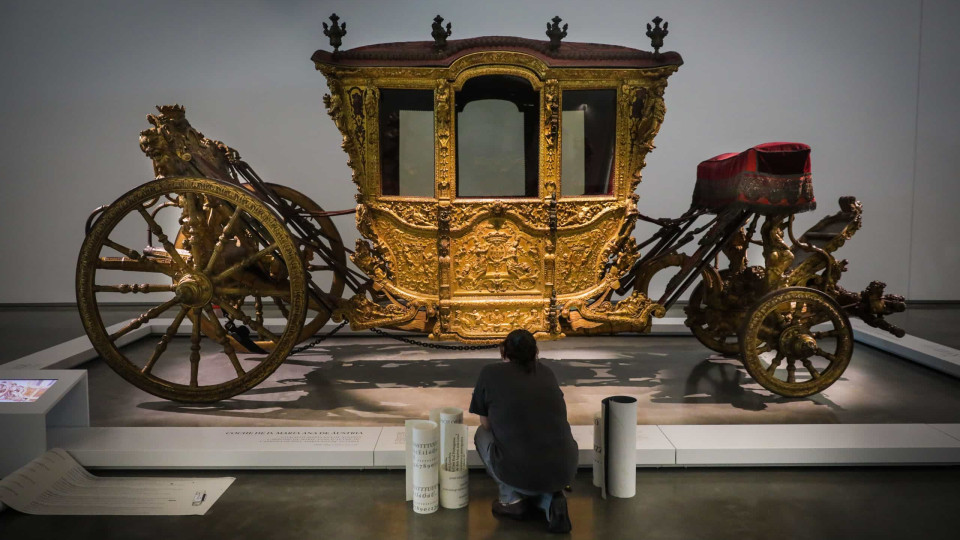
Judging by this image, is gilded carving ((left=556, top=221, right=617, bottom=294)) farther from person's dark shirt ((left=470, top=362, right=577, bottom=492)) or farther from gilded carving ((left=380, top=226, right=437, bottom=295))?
person's dark shirt ((left=470, top=362, right=577, bottom=492))

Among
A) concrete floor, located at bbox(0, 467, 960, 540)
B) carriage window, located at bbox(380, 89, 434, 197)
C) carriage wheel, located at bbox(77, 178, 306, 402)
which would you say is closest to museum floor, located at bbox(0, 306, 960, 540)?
concrete floor, located at bbox(0, 467, 960, 540)

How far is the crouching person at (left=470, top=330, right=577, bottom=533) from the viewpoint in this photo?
2.64m

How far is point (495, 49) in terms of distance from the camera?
3.93 metres

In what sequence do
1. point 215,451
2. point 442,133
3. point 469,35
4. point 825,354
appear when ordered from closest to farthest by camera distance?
point 215,451 < point 442,133 < point 825,354 < point 469,35

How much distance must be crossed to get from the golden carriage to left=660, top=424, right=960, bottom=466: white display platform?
0.77 metres

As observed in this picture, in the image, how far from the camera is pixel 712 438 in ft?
10.9

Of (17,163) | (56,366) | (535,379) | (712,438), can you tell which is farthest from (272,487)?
(17,163)

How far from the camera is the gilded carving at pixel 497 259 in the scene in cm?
413

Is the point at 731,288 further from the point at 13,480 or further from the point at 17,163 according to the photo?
the point at 17,163

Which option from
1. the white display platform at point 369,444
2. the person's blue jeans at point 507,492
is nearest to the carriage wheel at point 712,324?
the white display platform at point 369,444

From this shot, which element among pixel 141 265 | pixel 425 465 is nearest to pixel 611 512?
pixel 425 465

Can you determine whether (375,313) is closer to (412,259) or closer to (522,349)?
(412,259)

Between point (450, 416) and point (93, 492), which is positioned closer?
point (450, 416)

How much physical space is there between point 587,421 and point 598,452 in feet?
2.89
